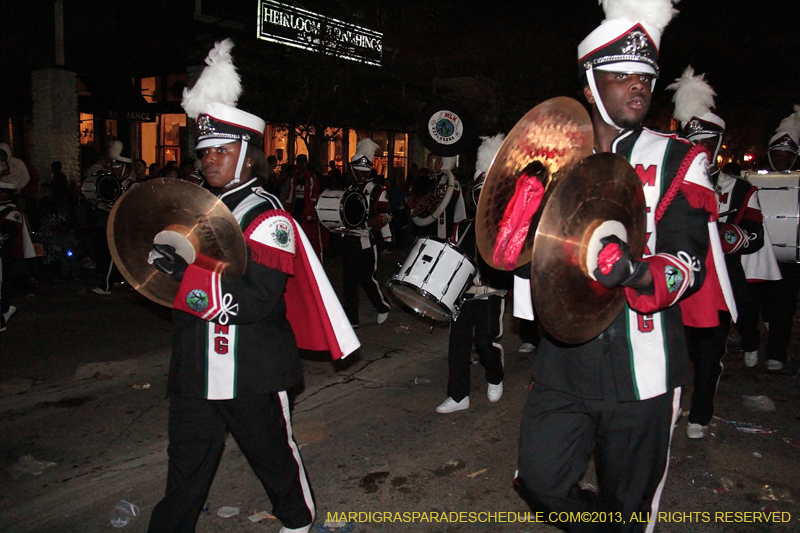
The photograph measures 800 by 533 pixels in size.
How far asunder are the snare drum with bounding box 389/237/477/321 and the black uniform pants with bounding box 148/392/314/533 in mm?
2102

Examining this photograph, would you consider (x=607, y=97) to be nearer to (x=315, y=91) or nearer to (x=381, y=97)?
(x=315, y=91)

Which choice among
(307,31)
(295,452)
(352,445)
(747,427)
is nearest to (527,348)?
(747,427)

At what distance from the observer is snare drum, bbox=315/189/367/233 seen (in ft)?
25.7

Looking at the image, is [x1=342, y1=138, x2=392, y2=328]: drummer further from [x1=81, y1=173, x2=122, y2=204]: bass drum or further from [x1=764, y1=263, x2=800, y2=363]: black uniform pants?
[x1=764, y1=263, x2=800, y2=363]: black uniform pants

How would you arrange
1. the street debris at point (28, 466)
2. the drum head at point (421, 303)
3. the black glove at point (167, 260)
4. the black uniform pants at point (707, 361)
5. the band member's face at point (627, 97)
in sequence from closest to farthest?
the band member's face at point (627, 97) → the black glove at point (167, 260) → the street debris at point (28, 466) → the black uniform pants at point (707, 361) → the drum head at point (421, 303)

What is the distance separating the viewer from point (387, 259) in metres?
14.5

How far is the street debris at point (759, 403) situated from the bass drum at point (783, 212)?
148 centimetres

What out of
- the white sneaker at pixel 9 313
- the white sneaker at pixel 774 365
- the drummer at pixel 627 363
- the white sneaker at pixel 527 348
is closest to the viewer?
the drummer at pixel 627 363

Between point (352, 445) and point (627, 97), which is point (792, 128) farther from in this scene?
point (352, 445)

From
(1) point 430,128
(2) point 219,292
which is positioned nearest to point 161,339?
(1) point 430,128

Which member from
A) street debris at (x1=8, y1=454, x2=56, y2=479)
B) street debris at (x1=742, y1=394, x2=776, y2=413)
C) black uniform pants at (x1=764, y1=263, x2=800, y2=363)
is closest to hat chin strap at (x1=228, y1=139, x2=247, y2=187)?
street debris at (x1=8, y1=454, x2=56, y2=479)

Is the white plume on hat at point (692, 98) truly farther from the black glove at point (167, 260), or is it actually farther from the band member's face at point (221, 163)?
the black glove at point (167, 260)

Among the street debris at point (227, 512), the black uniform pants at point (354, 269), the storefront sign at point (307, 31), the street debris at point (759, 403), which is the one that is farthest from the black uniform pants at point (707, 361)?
the storefront sign at point (307, 31)

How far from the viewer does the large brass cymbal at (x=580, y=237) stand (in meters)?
1.97
